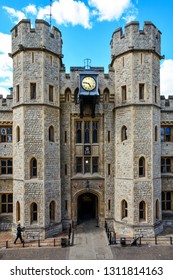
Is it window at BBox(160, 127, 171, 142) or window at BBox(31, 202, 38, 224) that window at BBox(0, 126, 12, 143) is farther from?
window at BBox(160, 127, 171, 142)

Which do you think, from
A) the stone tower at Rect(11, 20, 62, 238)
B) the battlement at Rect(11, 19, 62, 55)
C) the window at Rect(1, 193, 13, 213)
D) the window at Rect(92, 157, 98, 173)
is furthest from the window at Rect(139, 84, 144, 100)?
the window at Rect(1, 193, 13, 213)

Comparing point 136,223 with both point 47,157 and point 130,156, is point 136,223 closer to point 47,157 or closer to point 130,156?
point 130,156

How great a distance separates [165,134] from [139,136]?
4.22 metres

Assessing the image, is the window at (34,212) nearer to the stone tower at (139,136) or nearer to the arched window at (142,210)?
the stone tower at (139,136)

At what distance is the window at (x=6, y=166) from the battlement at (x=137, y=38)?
13.0 m

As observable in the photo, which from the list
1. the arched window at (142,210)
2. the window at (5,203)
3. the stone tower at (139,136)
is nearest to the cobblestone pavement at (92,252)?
the stone tower at (139,136)

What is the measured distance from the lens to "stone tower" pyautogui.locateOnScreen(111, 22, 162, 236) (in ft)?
48.6

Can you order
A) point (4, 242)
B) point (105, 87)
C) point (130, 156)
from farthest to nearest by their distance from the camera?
point (105, 87) → point (130, 156) → point (4, 242)

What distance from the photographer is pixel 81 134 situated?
16.7 m

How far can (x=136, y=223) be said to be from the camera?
48.1 feet

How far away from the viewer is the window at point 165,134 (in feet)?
58.1

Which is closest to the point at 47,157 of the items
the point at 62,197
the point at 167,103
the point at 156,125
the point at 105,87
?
the point at 62,197

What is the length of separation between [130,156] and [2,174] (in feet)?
36.7

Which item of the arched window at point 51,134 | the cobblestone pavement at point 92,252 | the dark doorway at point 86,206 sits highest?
the arched window at point 51,134
